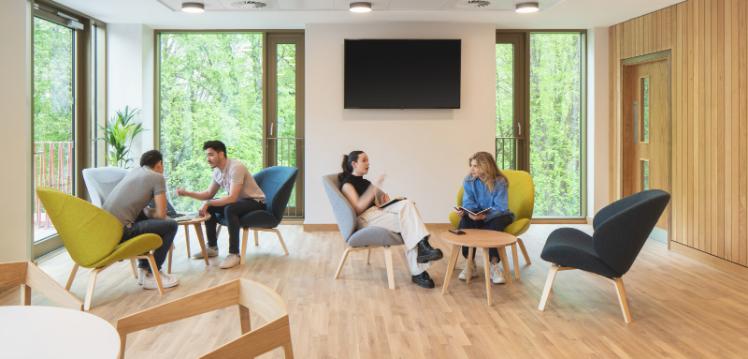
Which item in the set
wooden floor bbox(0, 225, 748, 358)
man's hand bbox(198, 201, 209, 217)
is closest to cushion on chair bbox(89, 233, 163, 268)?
wooden floor bbox(0, 225, 748, 358)

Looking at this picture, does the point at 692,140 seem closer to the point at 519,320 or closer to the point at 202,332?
the point at 519,320

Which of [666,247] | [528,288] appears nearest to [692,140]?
[666,247]

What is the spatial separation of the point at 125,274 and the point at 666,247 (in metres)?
5.35

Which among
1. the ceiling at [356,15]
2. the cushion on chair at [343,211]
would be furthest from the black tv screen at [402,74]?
the cushion on chair at [343,211]

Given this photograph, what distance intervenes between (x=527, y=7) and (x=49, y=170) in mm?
5184

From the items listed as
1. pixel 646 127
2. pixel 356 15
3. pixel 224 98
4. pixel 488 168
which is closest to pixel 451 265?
pixel 488 168

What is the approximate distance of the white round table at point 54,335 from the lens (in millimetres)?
1501

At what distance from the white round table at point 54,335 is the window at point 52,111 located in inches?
186

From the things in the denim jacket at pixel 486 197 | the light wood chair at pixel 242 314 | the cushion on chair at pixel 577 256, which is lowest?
the cushion on chair at pixel 577 256

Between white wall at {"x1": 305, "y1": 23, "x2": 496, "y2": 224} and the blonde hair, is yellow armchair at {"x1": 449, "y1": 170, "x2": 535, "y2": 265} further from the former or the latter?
white wall at {"x1": 305, "y1": 23, "x2": 496, "y2": 224}

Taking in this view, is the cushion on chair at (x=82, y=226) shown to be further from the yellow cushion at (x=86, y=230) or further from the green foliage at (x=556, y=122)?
the green foliage at (x=556, y=122)

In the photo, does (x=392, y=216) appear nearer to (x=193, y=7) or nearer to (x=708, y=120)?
(x=193, y=7)

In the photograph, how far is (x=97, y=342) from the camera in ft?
5.12

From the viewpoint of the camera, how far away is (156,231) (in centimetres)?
467
